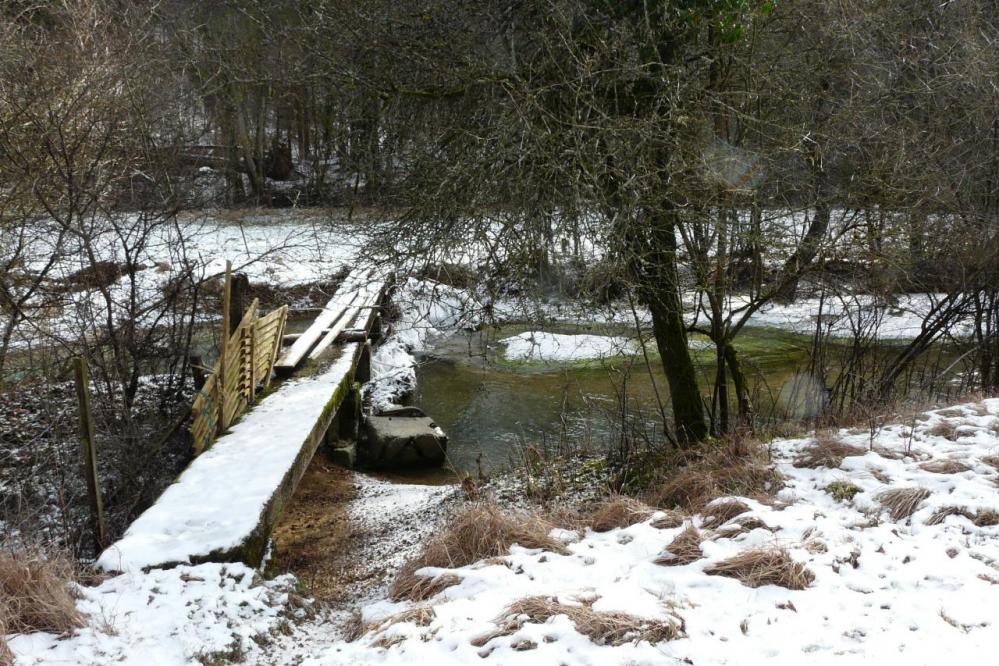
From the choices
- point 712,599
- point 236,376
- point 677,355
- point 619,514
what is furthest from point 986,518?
point 236,376

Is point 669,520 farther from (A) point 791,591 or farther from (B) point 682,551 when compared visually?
(A) point 791,591

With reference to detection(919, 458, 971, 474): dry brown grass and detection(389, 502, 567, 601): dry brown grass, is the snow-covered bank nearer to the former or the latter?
detection(919, 458, 971, 474): dry brown grass

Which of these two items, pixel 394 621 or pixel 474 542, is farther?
pixel 474 542

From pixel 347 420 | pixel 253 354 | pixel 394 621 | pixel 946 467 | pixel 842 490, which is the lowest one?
pixel 347 420

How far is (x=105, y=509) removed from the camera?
23.3 feet

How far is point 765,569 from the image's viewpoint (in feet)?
13.5

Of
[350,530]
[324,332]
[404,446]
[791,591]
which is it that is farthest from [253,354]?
[791,591]

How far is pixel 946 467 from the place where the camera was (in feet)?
17.1

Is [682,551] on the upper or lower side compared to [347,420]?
upper

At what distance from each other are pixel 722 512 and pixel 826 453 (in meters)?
1.17

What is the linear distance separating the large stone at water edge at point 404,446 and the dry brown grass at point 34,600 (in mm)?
5212

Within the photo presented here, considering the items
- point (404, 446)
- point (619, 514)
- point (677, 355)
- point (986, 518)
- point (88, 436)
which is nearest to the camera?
point (986, 518)

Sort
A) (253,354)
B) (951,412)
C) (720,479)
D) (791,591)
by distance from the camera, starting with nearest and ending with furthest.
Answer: (791,591), (720,479), (951,412), (253,354)

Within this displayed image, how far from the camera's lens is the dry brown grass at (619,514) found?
534 cm
